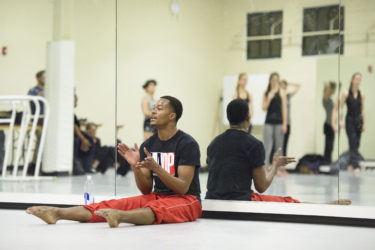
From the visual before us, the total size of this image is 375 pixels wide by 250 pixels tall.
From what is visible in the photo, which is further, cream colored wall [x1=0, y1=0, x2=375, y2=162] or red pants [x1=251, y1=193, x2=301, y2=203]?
cream colored wall [x1=0, y1=0, x2=375, y2=162]

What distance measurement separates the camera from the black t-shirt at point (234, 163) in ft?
12.2

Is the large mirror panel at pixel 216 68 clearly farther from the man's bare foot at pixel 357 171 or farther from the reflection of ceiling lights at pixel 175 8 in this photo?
the man's bare foot at pixel 357 171

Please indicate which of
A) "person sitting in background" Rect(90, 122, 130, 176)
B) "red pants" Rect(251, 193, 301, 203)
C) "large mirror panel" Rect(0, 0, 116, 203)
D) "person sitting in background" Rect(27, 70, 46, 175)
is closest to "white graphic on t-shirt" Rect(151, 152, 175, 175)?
"red pants" Rect(251, 193, 301, 203)

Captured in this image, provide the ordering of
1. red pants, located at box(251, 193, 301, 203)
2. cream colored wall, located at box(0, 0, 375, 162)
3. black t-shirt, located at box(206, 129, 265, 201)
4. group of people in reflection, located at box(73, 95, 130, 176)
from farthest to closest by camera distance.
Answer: group of people in reflection, located at box(73, 95, 130, 176) < cream colored wall, located at box(0, 0, 375, 162) < red pants, located at box(251, 193, 301, 203) < black t-shirt, located at box(206, 129, 265, 201)

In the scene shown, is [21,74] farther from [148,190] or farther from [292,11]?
[148,190]

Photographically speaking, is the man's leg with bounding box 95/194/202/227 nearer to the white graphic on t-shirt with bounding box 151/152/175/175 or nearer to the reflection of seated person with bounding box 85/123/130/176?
the white graphic on t-shirt with bounding box 151/152/175/175

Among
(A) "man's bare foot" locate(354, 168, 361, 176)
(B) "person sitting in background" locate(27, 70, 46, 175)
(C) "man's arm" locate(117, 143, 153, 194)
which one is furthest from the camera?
(B) "person sitting in background" locate(27, 70, 46, 175)

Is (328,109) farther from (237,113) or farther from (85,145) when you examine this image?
(237,113)

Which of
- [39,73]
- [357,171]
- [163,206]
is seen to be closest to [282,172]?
[357,171]

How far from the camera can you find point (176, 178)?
3459 mm

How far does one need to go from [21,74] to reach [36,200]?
115 inches

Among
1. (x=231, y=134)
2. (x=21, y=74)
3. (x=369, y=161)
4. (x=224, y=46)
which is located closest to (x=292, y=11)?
(x=224, y=46)

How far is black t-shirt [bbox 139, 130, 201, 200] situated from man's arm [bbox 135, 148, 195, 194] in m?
0.04

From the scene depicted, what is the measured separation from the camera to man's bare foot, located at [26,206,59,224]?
3.38 m
